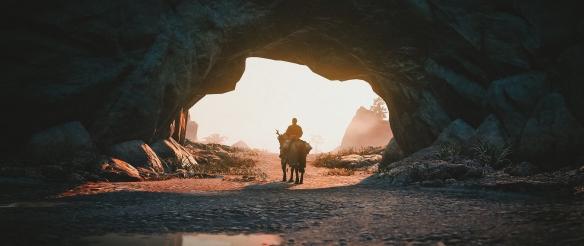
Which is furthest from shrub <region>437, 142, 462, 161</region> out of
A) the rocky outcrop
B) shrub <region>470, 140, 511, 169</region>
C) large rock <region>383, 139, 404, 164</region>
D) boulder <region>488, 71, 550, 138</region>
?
the rocky outcrop

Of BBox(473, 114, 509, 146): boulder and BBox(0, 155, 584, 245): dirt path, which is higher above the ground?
BBox(473, 114, 509, 146): boulder

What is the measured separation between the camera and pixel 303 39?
2345 centimetres

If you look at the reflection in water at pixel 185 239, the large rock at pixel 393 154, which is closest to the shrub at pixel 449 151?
the large rock at pixel 393 154

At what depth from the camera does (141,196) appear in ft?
29.4

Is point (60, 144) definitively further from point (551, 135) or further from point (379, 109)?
point (379, 109)

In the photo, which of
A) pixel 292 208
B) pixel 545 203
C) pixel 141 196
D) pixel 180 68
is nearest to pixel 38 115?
pixel 180 68

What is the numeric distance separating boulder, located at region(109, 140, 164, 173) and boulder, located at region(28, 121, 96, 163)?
1130mm

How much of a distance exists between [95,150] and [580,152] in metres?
16.2

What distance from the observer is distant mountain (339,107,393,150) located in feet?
305

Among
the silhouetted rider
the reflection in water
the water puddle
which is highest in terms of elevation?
the silhouetted rider

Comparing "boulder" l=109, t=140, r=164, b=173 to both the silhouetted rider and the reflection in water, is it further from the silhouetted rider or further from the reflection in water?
the reflection in water

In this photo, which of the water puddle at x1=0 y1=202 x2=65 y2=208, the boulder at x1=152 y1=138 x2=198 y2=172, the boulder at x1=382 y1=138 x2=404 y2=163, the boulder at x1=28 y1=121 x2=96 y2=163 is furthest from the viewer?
the boulder at x1=382 y1=138 x2=404 y2=163

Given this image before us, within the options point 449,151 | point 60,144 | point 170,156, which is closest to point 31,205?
point 60,144

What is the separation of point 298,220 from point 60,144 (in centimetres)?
1137
